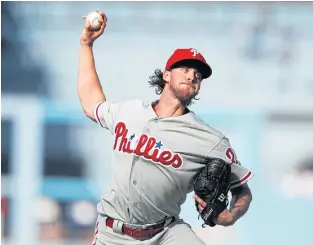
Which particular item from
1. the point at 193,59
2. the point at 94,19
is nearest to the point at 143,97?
the point at 94,19

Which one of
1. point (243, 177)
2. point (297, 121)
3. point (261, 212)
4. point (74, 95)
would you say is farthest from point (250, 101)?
point (243, 177)

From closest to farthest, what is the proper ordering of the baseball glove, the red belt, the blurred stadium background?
the baseball glove, the red belt, the blurred stadium background

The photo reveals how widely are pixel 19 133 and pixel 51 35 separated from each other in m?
0.95

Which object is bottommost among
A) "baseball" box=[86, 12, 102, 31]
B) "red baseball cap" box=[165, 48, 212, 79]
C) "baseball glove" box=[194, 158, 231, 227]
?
"baseball glove" box=[194, 158, 231, 227]

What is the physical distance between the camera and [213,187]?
11.4 feet

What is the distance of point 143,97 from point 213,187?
4.90 metres

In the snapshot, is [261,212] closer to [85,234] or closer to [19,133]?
[85,234]

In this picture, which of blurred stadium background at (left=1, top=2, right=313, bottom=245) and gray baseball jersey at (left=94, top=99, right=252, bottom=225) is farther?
blurred stadium background at (left=1, top=2, right=313, bottom=245)

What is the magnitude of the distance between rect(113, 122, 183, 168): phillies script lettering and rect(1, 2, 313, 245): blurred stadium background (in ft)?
15.1

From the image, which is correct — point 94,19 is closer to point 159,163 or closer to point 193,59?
point 193,59

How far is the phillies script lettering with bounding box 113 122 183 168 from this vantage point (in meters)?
3.50

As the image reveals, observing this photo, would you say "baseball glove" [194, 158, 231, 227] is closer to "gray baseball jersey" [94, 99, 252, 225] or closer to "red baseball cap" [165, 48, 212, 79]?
"gray baseball jersey" [94, 99, 252, 225]

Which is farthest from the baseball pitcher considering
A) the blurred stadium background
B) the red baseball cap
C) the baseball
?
the blurred stadium background

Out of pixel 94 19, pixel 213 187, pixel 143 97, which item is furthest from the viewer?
pixel 143 97
